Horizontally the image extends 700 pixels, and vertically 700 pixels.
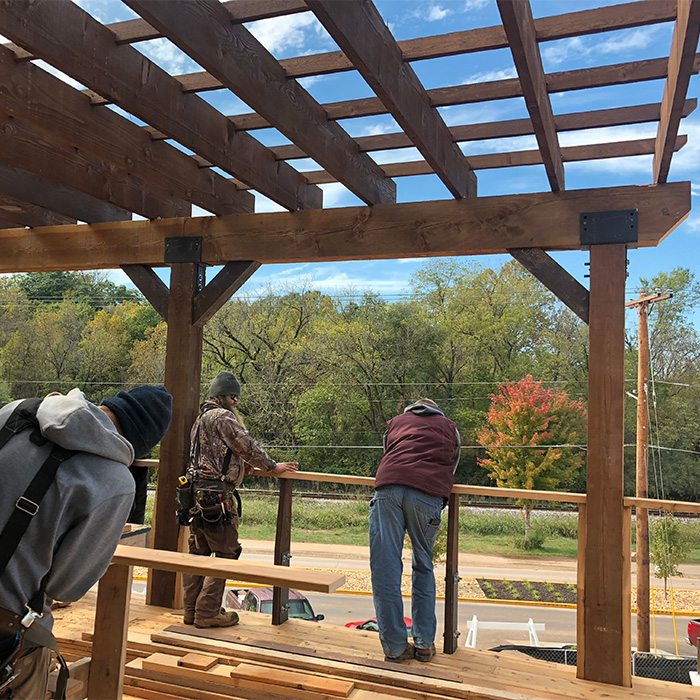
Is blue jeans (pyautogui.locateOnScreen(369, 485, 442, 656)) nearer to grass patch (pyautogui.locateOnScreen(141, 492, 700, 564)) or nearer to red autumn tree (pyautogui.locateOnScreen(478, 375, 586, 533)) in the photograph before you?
grass patch (pyautogui.locateOnScreen(141, 492, 700, 564))

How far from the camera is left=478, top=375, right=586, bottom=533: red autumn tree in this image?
21062mm

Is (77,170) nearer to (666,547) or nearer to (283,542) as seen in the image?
(283,542)

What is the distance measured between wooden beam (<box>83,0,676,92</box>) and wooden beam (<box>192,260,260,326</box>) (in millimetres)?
1544

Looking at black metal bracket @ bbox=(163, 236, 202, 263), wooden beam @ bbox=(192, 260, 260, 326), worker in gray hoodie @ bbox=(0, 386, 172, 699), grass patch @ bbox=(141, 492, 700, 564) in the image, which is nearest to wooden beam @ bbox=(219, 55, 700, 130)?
wooden beam @ bbox=(192, 260, 260, 326)

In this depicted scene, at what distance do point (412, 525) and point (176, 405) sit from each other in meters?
1.83

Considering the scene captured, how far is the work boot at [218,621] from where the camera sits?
12.2ft

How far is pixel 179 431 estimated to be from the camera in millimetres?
4328

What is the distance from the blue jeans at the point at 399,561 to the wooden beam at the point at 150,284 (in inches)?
83.1

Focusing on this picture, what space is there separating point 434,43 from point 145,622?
3422mm

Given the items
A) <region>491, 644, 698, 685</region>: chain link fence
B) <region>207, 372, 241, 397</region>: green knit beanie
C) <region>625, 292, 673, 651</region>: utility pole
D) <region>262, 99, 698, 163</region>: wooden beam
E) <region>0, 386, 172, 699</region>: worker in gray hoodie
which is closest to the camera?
<region>0, 386, 172, 699</region>: worker in gray hoodie

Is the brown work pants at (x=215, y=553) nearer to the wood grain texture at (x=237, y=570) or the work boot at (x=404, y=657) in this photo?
the work boot at (x=404, y=657)

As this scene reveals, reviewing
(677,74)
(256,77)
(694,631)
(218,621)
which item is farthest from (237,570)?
(694,631)

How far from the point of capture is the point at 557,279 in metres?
3.62

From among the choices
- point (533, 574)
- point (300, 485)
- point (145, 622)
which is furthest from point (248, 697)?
point (300, 485)
